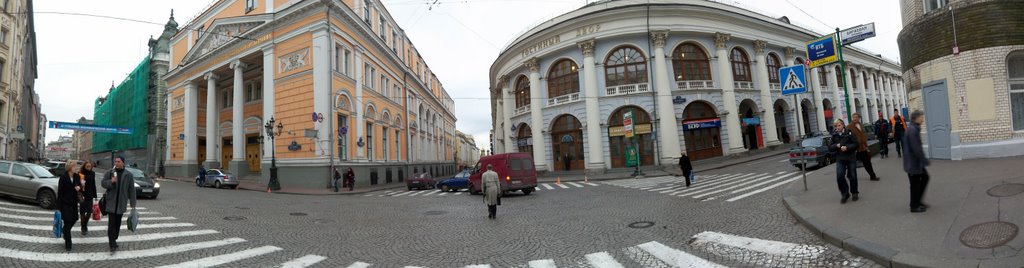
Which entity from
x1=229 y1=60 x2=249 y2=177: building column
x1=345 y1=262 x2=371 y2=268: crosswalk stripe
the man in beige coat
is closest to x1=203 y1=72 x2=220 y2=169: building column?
x1=229 y1=60 x2=249 y2=177: building column

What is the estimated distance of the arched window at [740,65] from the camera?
103 feet

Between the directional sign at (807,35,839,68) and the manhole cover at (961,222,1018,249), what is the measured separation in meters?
9.79

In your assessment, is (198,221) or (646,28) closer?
(198,221)

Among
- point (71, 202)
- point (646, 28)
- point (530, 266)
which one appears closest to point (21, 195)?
point (71, 202)

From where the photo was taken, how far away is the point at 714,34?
30.2 metres

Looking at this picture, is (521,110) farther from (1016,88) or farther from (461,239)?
(461,239)

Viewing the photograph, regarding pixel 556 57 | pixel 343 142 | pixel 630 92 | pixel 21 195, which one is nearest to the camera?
pixel 21 195

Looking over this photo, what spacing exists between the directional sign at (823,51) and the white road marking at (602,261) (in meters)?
11.8

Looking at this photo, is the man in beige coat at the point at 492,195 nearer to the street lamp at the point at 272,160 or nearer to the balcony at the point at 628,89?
the street lamp at the point at 272,160

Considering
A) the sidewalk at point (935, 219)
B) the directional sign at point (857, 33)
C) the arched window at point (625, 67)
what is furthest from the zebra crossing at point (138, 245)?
Result: the arched window at point (625, 67)

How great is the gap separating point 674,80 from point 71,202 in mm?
29591

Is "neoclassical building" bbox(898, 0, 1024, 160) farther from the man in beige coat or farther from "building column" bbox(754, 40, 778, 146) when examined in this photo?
"building column" bbox(754, 40, 778, 146)

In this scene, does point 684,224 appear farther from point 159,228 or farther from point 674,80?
point 674,80

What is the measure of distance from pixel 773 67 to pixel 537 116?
19.4 meters
